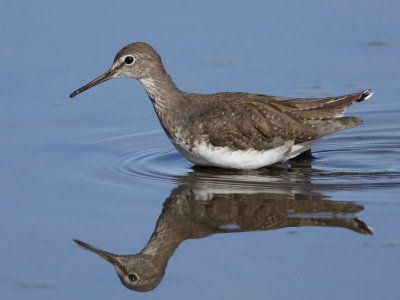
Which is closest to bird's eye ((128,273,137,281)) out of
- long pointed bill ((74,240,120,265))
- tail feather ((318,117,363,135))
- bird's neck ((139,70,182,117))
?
long pointed bill ((74,240,120,265))

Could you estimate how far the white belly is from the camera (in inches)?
481

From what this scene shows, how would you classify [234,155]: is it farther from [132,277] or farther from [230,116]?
[132,277]

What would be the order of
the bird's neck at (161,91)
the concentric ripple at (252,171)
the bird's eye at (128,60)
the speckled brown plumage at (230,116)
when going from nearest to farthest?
the concentric ripple at (252,171), the speckled brown plumage at (230,116), the bird's neck at (161,91), the bird's eye at (128,60)

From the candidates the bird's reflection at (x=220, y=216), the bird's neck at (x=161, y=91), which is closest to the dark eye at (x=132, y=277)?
the bird's reflection at (x=220, y=216)

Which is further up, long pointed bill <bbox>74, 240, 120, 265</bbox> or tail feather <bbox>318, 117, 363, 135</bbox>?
tail feather <bbox>318, 117, 363, 135</bbox>

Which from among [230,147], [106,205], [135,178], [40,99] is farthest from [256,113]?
[40,99]

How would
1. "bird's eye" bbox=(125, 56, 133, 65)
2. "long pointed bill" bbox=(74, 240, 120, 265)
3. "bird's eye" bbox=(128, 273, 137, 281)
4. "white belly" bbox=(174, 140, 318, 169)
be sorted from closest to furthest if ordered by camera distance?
"bird's eye" bbox=(128, 273, 137, 281)
"long pointed bill" bbox=(74, 240, 120, 265)
"white belly" bbox=(174, 140, 318, 169)
"bird's eye" bbox=(125, 56, 133, 65)

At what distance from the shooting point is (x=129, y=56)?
42.1 ft

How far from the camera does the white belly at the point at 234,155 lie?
40.1 ft

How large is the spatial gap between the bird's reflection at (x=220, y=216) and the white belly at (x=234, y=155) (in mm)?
451

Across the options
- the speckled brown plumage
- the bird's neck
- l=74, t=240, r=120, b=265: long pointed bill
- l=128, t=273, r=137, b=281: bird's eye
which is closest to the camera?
l=128, t=273, r=137, b=281: bird's eye

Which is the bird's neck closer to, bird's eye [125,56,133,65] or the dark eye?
bird's eye [125,56,133,65]

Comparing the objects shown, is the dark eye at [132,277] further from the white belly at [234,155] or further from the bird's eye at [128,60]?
the bird's eye at [128,60]

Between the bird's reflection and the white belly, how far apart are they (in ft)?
1.48
